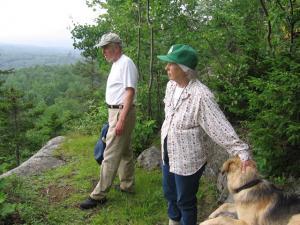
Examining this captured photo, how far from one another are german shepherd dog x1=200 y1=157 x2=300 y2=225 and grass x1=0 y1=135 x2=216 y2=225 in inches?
67.3

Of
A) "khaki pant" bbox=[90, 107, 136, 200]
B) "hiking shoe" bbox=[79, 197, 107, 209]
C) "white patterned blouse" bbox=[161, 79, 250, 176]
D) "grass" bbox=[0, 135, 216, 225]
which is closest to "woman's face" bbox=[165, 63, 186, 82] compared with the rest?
"white patterned blouse" bbox=[161, 79, 250, 176]

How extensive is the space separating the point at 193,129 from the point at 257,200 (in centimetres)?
82

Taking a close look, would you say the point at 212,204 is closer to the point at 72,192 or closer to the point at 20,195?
the point at 72,192

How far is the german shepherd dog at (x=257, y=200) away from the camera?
3.40 m

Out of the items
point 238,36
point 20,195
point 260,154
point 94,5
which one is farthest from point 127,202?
point 94,5

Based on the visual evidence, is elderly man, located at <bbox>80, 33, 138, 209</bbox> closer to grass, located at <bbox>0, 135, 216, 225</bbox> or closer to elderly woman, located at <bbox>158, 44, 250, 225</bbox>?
grass, located at <bbox>0, 135, 216, 225</bbox>

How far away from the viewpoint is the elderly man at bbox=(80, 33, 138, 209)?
511 cm

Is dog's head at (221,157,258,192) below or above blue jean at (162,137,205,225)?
above

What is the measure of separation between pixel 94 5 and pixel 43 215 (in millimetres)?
7979

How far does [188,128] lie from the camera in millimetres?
3705

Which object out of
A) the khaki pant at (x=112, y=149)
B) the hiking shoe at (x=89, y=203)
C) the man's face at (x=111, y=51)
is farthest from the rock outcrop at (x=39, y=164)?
the man's face at (x=111, y=51)

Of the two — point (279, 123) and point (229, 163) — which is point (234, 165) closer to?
point (229, 163)

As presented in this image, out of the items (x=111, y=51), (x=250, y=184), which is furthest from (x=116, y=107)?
(x=250, y=184)

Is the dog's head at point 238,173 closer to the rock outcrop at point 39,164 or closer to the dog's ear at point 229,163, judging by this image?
the dog's ear at point 229,163
